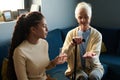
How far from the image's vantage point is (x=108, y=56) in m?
3.34

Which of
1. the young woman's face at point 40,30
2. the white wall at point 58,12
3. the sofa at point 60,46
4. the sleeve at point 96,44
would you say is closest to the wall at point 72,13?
the white wall at point 58,12

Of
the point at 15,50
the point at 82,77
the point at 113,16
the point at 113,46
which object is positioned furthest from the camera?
the point at 113,16

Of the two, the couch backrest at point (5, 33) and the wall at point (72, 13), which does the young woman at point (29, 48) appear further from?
the wall at point (72, 13)

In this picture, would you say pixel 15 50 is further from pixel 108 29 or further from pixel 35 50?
pixel 108 29

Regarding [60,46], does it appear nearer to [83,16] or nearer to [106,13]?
[83,16]

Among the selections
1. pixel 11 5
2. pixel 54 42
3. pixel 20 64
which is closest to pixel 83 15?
pixel 54 42

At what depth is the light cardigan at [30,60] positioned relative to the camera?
1.70 metres

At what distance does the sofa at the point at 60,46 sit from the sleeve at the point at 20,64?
27.5 inches

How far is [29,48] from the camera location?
1788 millimetres

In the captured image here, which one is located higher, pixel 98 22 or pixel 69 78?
pixel 98 22

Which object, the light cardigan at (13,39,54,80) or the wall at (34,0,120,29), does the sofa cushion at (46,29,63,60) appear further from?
the light cardigan at (13,39,54,80)

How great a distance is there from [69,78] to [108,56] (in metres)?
1.15

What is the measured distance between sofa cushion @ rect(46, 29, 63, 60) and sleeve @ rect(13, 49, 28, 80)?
1182mm

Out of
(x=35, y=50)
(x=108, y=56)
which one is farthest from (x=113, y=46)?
(x=35, y=50)
